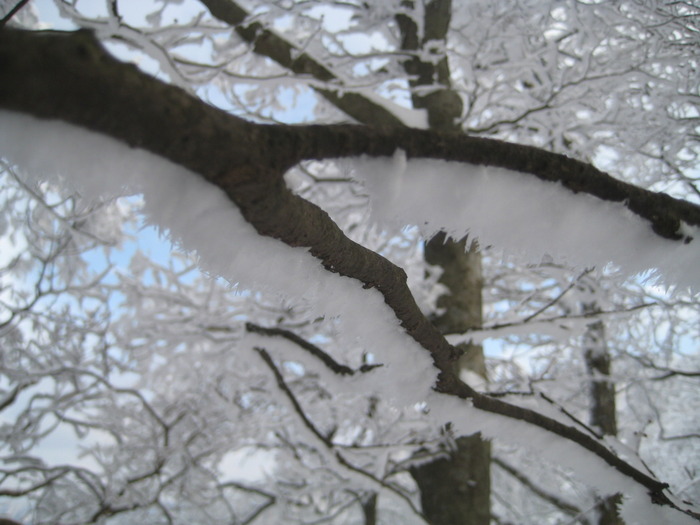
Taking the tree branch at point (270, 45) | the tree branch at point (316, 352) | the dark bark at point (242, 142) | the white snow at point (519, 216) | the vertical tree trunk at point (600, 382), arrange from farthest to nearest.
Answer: the vertical tree trunk at point (600, 382) < the tree branch at point (270, 45) < the tree branch at point (316, 352) < the white snow at point (519, 216) < the dark bark at point (242, 142)

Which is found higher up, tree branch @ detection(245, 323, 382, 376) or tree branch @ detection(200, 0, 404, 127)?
tree branch @ detection(200, 0, 404, 127)

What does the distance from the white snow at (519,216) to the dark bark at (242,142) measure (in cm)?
3

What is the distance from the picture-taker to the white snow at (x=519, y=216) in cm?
80

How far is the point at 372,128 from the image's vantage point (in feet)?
2.44

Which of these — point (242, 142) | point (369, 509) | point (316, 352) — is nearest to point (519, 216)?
point (242, 142)

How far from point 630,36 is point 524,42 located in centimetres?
94

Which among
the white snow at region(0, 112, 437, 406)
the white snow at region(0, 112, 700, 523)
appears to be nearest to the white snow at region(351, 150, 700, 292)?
the white snow at region(0, 112, 700, 523)

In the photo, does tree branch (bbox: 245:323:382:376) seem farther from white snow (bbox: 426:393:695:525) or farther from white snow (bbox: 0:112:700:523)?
white snow (bbox: 0:112:700:523)

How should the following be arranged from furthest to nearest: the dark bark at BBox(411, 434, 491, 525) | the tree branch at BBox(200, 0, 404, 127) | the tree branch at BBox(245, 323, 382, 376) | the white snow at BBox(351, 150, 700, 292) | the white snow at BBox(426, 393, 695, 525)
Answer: the tree branch at BBox(200, 0, 404, 127), the dark bark at BBox(411, 434, 491, 525), the tree branch at BBox(245, 323, 382, 376), the white snow at BBox(426, 393, 695, 525), the white snow at BBox(351, 150, 700, 292)

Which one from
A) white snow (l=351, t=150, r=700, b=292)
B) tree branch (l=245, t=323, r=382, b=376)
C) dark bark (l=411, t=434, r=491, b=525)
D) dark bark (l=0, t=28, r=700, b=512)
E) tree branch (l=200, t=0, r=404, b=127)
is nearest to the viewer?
dark bark (l=0, t=28, r=700, b=512)

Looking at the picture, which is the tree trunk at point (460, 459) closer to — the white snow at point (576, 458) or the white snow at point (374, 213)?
the white snow at point (576, 458)

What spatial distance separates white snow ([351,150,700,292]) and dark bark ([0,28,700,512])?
1.1 inches

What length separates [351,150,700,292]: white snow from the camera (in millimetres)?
802

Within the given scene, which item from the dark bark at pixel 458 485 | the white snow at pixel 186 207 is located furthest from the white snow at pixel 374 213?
the dark bark at pixel 458 485
